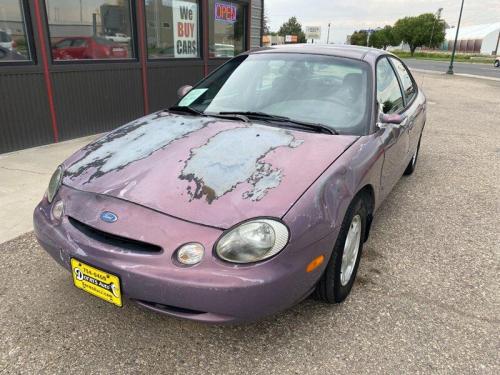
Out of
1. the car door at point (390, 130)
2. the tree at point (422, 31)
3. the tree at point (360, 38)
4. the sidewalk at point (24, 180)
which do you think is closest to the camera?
the car door at point (390, 130)

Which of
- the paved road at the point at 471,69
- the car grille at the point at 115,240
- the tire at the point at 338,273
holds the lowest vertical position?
the paved road at the point at 471,69

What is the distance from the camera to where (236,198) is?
1.99 metres

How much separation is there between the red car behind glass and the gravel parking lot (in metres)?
3.46

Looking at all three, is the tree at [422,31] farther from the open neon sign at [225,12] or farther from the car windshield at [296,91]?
the car windshield at [296,91]

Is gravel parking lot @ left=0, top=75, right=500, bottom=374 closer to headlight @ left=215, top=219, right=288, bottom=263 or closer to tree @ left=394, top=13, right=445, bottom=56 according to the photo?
headlight @ left=215, top=219, right=288, bottom=263

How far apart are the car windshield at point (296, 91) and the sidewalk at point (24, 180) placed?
168 centimetres

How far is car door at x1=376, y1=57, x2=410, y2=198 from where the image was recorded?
9.89ft

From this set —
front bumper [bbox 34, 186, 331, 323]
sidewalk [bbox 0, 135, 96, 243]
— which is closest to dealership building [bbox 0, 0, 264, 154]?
sidewalk [bbox 0, 135, 96, 243]

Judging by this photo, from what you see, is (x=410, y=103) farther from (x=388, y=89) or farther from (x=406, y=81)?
(x=388, y=89)

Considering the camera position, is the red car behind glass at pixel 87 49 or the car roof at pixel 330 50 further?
the red car behind glass at pixel 87 49

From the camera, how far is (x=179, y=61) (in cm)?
767

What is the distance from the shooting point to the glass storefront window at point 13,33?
5023mm

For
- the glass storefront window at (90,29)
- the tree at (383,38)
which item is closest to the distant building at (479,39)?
the tree at (383,38)

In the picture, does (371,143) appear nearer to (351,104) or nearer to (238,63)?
(351,104)
